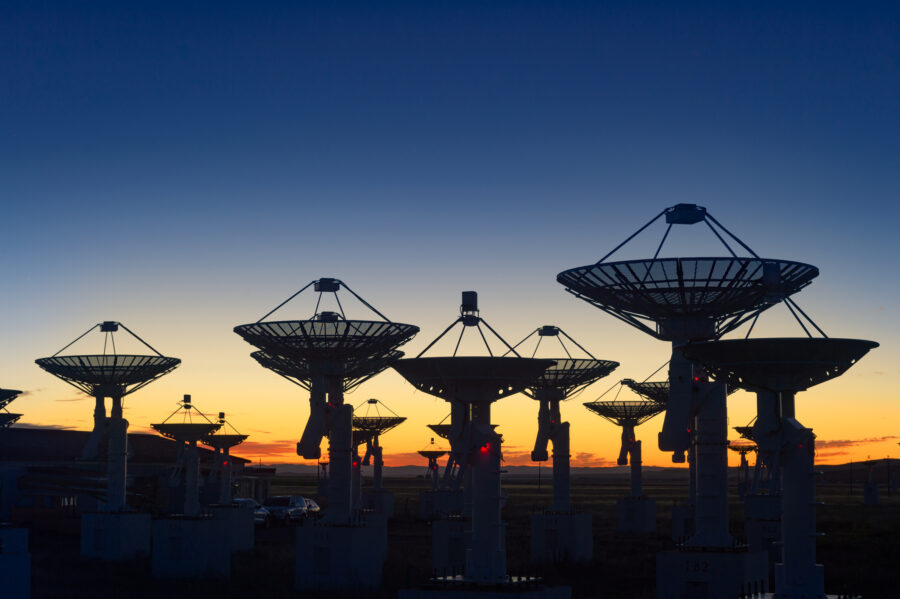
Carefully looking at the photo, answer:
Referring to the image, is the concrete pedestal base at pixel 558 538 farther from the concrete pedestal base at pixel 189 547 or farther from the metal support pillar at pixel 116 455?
the metal support pillar at pixel 116 455

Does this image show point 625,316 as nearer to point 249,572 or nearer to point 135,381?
point 249,572

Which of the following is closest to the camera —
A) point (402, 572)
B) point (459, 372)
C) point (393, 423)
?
point (459, 372)

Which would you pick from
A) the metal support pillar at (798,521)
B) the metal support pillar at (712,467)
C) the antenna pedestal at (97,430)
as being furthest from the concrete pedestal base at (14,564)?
the metal support pillar at (798,521)

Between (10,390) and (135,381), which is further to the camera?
(10,390)

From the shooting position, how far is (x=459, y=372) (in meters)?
37.5

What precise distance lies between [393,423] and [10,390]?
37.3 meters

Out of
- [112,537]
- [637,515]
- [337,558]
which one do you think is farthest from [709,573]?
[637,515]

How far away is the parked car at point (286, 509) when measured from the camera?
89.4m

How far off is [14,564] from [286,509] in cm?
5059

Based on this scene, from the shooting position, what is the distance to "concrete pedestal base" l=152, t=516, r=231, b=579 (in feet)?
167

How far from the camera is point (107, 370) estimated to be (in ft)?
195

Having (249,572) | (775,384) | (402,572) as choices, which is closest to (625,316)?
(775,384)

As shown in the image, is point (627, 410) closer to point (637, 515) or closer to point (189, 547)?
point (637, 515)

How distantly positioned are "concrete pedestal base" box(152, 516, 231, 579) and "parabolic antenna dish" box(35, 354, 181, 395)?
11328 millimetres
